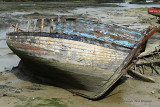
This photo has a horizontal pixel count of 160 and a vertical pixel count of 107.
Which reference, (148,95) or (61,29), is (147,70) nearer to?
(148,95)

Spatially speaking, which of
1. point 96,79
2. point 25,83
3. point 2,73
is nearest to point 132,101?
point 96,79

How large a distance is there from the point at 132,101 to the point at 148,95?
2.24ft

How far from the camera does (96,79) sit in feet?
21.6

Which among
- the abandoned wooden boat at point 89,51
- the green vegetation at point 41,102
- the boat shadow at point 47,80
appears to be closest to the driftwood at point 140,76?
the boat shadow at point 47,80

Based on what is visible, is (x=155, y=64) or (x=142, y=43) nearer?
(x=142, y=43)

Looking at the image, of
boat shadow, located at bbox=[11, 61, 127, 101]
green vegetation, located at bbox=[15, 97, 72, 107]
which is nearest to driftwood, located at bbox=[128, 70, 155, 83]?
boat shadow, located at bbox=[11, 61, 127, 101]

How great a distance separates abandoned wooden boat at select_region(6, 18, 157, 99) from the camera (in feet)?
21.2

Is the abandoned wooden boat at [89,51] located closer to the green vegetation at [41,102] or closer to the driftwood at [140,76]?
the green vegetation at [41,102]

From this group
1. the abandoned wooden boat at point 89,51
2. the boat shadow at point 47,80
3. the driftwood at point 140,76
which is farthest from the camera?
the driftwood at point 140,76

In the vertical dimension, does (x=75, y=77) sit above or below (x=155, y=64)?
above

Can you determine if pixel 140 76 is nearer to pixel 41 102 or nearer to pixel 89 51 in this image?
pixel 89 51

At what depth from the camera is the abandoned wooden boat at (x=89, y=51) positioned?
6.45m

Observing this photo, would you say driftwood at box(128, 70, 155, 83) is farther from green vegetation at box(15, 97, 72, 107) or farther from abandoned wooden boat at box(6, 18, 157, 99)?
green vegetation at box(15, 97, 72, 107)

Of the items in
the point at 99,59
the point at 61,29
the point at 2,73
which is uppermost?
the point at 61,29
